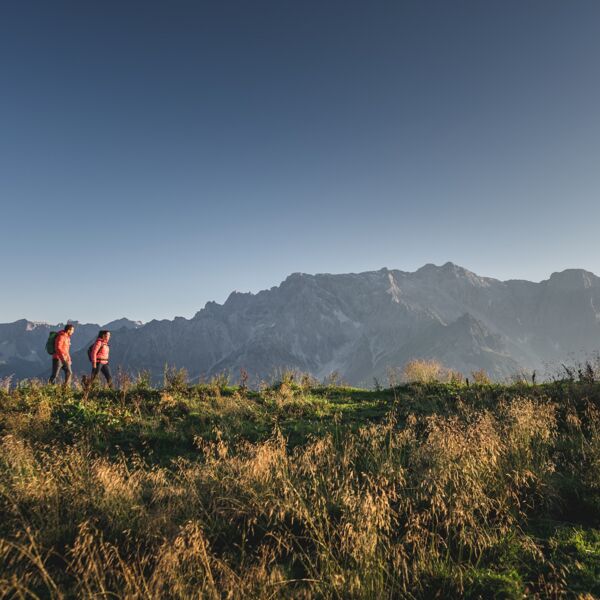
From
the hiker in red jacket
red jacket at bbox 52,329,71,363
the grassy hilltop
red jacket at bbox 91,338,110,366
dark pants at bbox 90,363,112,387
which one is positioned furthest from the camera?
red jacket at bbox 91,338,110,366

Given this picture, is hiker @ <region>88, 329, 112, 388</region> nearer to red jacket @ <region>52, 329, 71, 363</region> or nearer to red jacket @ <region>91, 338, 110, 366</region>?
red jacket @ <region>91, 338, 110, 366</region>

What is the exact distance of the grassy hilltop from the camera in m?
3.63

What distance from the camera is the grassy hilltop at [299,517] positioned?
3629 mm

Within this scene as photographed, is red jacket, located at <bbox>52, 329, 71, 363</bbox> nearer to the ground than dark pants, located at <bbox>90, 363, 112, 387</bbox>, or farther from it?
farther from it

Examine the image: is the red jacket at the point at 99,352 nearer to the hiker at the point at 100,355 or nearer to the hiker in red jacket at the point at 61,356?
the hiker at the point at 100,355

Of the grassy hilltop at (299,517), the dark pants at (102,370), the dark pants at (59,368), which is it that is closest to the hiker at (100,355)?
the dark pants at (102,370)

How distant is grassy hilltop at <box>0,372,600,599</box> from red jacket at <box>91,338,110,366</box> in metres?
5.44

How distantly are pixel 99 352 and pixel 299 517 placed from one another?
1377 cm

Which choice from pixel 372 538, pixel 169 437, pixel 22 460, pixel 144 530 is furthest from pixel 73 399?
pixel 372 538

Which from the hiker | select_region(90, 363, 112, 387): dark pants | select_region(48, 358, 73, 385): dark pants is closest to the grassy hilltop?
select_region(90, 363, 112, 387): dark pants

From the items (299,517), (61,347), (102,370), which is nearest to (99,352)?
(102,370)

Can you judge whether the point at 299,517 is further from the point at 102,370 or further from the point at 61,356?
the point at 61,356

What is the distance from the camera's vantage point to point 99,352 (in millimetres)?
15477

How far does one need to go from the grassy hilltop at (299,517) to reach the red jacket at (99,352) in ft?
17.8
